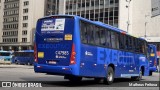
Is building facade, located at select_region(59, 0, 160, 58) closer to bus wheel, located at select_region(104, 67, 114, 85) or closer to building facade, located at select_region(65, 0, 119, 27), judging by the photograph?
building facade, located at select_region(65, 0, 119, 27)

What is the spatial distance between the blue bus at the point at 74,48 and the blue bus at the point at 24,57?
4658 cm

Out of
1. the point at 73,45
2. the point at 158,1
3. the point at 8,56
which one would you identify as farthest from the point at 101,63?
the point at 8,56

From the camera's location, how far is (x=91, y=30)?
17.1 metres

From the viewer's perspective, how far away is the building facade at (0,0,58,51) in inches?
4269

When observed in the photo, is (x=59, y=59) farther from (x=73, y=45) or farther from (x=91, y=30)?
(x=91, y=30)

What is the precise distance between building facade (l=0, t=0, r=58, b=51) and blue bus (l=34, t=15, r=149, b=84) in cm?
9021

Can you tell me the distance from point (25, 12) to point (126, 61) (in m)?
91.6

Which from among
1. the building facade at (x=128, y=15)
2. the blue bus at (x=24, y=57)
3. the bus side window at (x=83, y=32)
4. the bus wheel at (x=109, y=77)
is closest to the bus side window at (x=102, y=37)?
the bus side window at (x=83, y=32)

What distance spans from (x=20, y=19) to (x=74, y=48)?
9775 centimetres

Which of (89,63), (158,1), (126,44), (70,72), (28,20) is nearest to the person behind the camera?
(158,1)

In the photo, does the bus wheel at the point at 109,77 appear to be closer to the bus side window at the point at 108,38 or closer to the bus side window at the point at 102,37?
the bus side window at the point at 108,38

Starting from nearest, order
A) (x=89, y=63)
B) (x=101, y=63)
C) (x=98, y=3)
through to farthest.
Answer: (x=89, y=63), (x=101, y=63), (x=98, y=3)

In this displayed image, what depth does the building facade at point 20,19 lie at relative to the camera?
356 feet

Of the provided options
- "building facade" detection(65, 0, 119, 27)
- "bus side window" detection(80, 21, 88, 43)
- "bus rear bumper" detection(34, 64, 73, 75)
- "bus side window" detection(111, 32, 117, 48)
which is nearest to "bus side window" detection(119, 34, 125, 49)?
"bus side window" detection(111, 32, 117, 48)
